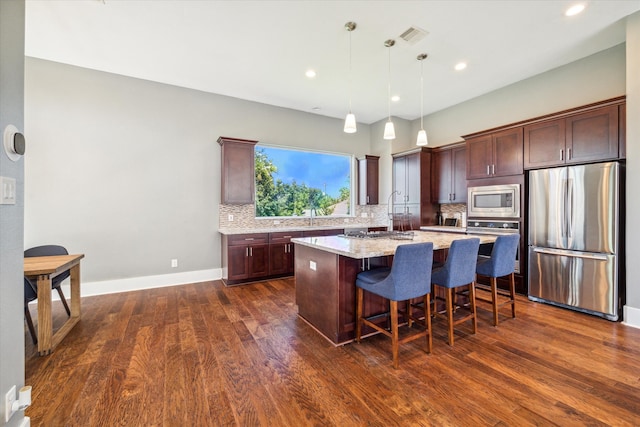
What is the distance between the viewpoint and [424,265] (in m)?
2.23

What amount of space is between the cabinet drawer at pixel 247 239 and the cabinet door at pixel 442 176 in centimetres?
340

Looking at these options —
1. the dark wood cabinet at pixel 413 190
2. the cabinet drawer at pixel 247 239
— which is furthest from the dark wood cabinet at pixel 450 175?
the cabinet drawer at pixel 247 239

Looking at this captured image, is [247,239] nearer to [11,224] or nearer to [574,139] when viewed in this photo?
[11,224]

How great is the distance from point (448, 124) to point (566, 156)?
2.39m

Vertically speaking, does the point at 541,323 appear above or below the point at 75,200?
below

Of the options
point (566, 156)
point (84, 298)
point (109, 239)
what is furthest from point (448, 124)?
point (84, 298)

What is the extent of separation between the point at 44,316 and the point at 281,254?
296 centimetres

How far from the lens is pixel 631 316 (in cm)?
284

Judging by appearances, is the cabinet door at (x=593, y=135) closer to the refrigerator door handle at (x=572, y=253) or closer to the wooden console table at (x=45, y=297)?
Answer: the refrigerator door handle at (x=572, y=253)

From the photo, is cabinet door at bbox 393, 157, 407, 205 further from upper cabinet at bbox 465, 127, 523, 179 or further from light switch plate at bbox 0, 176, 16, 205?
light switch plate at bbox 0, 176, 16, 205

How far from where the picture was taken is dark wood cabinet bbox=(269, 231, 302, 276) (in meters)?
4.65

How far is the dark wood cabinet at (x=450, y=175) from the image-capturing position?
4.93 meters

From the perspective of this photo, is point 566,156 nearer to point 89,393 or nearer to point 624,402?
point 624,402

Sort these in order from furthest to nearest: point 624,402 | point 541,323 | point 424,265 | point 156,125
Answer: point 156,125 → point 541,323 → point 424,265 → point 624,402
